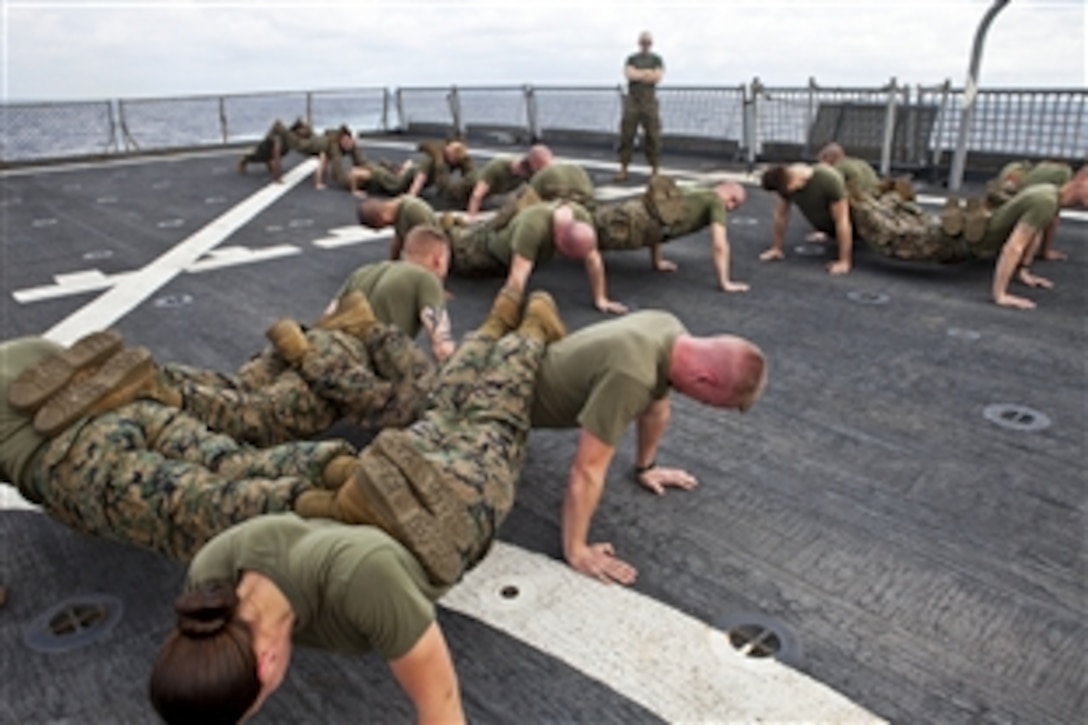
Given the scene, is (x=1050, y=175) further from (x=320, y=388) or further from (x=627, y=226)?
(x=320, y=388)

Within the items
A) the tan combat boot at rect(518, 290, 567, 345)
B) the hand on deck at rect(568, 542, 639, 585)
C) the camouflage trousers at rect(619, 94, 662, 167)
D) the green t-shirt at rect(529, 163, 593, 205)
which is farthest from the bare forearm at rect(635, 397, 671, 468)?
the camouflage trousers at rect(619, 94, 662, 167)

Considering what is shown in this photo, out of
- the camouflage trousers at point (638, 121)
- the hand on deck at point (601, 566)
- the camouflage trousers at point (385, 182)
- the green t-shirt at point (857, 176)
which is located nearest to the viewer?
the hand on deck at point (601, 566)

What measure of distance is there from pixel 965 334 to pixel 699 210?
82.3 inches

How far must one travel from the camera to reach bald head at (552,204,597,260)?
17.5 feet

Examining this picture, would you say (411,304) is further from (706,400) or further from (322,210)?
(322,210)

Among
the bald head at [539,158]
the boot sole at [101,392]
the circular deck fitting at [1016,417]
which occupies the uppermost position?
the bald head at [539,158]

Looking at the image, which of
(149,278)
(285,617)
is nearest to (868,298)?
(285,617)

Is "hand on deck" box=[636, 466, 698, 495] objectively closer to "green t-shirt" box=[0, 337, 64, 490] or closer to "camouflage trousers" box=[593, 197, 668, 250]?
"green t-shirt" box=[0, 337, 64, 490]

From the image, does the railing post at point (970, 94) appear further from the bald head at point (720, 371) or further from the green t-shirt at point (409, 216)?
the bald head at point (720, 371)

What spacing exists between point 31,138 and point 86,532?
1776cm

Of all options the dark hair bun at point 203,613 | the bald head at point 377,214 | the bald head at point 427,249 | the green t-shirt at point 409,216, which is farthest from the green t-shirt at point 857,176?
the dark hair bun at point 203,613

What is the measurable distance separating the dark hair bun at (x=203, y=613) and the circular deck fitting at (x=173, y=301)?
5065 millimetres

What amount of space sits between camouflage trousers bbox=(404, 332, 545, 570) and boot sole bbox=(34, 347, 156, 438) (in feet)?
→ 3.29

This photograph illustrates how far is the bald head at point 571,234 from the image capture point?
17.5ft
